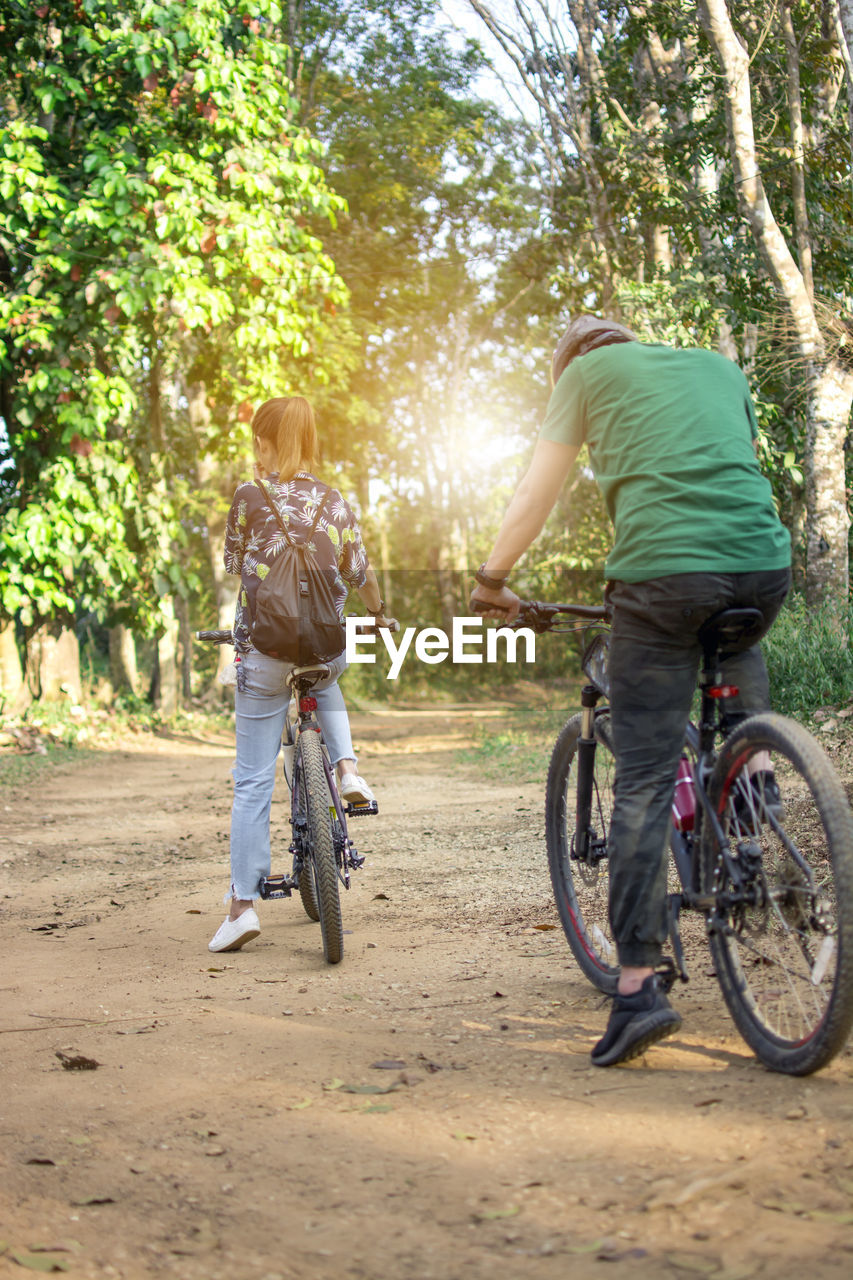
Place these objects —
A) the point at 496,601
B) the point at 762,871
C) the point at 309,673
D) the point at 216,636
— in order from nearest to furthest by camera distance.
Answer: the point at 762,871 < the point at 496,601 < the point at 309,673 < the point at 216,636

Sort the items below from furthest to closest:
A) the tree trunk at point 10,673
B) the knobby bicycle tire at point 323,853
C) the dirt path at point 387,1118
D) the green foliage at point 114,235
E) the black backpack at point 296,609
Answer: the tree trunk at point 10,673 < the green foliage at point 114,235 < the black backpack at point 296,609 < the knobby bicycle tire at point 323,853 < the dirt path at point 387,1118

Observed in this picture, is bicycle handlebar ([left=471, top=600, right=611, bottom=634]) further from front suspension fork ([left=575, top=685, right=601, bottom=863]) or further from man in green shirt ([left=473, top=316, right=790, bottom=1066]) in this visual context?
man in green shirt ([left=473, top=316, right=790, bottom=1066])

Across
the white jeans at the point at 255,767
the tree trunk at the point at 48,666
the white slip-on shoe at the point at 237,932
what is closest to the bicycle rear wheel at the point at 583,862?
the white jeans at the point at 255,767

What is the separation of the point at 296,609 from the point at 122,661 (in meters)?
12.4

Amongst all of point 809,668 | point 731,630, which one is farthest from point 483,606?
point 809,668

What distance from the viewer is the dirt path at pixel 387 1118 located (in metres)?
2.13

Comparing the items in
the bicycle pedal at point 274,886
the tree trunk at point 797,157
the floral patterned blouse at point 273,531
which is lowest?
the bicycle pedal at point 274,886

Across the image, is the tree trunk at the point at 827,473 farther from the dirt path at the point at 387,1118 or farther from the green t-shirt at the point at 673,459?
the green t-shirt at the point at 673,459

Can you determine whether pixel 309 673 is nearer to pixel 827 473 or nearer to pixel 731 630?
pixel 731 630

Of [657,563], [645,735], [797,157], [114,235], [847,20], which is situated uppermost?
[797,157]

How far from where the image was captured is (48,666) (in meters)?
13.3

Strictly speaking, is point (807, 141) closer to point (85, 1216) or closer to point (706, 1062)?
point (706, 1062)

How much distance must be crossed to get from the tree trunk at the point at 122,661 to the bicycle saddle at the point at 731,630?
1392 centimetres

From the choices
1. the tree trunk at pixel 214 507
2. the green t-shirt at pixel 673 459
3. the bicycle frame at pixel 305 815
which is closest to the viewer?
the green t-shirt at pixel 673 459
